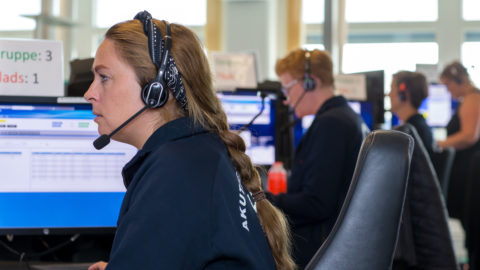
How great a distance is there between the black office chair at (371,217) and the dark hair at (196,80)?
0.50 ft

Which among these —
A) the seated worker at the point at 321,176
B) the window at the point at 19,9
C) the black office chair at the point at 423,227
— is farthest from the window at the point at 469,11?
the black office chair at the point at 423,227

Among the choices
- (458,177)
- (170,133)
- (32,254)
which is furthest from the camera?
(458,177)

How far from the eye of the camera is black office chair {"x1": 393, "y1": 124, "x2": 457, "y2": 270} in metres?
1.57

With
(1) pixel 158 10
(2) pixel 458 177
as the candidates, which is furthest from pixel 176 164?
(1) pixel 158 10

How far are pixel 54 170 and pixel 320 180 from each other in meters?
0.98

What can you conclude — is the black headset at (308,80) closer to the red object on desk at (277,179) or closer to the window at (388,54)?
the red object on desk at (277,179)

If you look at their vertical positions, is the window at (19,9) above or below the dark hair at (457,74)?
above

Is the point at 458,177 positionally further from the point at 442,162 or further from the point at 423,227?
the point at 423,227

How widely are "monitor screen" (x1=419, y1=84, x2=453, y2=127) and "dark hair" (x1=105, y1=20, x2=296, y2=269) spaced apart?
5585 millimetres

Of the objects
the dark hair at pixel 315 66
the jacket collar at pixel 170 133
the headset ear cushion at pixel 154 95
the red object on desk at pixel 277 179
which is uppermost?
the dark hair at pixel 315 66

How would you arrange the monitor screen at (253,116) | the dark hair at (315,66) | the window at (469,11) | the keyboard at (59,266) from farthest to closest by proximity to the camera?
the window at (469,11) → the dark hair at (315,66) → the monitor screen at (253,116) → the keyboard at (59,266)

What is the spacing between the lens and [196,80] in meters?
1.09

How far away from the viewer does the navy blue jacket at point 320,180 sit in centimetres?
216

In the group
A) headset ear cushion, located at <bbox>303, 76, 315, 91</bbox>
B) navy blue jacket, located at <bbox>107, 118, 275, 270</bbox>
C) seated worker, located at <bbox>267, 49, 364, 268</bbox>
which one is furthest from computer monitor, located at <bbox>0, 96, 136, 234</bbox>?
headset ear cushion, located at <bbox>303, 76, 315, 91</bbox>
